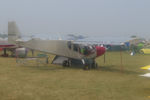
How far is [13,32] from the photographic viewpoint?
1838 cm

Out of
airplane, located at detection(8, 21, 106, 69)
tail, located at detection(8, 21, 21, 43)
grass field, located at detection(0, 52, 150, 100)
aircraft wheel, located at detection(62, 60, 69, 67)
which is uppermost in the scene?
tail, located at detection(8, 21, 21, 43)

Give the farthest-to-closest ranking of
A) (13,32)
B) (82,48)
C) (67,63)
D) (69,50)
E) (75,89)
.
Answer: (13,32), (67,63), (69,50), (82,48), (75,89)

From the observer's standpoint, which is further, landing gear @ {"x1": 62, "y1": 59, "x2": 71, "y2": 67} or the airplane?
landing gear @ {"x1": 62, "y1": 59, "x2": 71, "y2": 67}

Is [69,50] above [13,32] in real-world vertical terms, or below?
below

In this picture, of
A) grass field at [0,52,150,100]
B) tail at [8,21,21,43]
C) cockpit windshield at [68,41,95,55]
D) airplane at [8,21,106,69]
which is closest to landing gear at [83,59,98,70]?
airplane at [8,21,106,69]

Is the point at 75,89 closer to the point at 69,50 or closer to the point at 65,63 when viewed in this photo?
the point at 69,50

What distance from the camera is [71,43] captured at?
563 inches

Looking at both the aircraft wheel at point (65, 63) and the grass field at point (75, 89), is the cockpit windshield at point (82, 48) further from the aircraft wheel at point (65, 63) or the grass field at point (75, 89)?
the grass field at point (75, 89)

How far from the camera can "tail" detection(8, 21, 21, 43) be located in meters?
17.9

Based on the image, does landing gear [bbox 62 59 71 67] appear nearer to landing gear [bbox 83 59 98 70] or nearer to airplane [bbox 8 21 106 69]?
airplane [bbox 8 21 106 69]

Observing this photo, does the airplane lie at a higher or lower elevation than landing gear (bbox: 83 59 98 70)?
higher

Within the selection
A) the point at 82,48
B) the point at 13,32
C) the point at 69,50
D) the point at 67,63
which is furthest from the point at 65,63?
the point at 13,32

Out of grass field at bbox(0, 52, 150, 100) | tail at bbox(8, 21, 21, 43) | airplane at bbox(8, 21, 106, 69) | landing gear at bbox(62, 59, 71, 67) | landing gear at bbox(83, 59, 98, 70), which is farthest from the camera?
tail at bbox(8, 21, 21, 43)

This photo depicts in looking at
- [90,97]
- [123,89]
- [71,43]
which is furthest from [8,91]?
[71,43]
